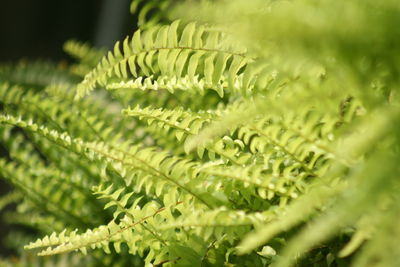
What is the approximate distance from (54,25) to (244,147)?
7.31ft

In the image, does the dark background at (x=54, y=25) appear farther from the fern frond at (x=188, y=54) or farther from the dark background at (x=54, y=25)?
the fern frond at (x=188, y=54)

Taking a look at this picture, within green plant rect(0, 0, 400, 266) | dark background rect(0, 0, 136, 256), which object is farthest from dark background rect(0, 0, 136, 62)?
green plant rect(0, 0, 400, 266)

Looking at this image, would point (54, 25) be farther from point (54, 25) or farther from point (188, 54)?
point (188, 54)

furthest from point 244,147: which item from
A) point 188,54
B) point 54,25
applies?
point 54,25

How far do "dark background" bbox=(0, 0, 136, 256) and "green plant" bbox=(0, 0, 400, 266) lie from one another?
1603 millimetres

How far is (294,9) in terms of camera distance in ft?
1.25

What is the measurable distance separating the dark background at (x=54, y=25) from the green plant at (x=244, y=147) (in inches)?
63.1

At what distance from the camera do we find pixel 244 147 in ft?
2.20

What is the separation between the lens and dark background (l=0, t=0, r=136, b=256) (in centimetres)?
254

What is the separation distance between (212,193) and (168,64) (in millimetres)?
165

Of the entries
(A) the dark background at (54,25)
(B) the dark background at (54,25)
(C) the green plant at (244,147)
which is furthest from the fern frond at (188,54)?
(A) the dark background at (54,25)

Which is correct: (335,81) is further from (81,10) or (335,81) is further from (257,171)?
(81,10)

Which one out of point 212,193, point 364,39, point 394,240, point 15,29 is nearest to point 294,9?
point 364,39

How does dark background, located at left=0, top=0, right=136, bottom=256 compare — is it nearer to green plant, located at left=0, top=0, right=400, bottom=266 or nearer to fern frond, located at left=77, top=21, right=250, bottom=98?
green plant, located at left=0, top=0, right=400, bottom=266
